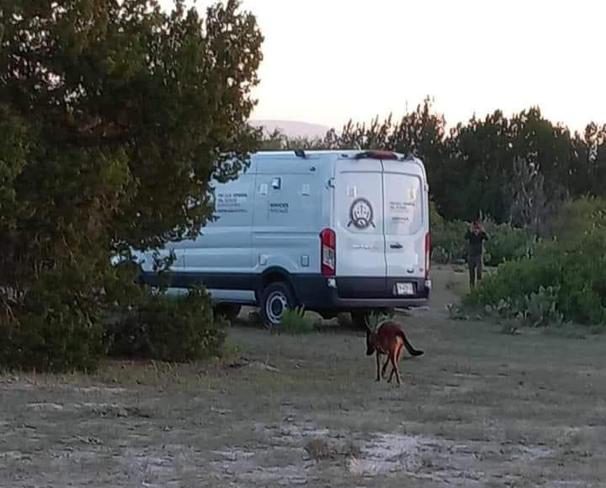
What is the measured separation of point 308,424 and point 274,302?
31.3 feet

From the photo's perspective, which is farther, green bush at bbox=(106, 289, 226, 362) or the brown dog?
green bush at bbox=(106, 289, 226, 362)

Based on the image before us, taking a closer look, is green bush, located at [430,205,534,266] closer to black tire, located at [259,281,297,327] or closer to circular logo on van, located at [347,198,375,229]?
black tire, located at [259,281,297,327]

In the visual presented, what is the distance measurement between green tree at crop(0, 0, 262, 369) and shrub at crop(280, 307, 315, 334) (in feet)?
17.7

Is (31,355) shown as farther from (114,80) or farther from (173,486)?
(173,486)

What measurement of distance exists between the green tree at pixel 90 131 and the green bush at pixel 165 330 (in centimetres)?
87

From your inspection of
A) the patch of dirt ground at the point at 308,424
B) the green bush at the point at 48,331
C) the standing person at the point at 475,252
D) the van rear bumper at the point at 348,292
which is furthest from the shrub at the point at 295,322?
the standing person at the point at 475,252

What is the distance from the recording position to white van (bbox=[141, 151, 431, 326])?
19.4 m

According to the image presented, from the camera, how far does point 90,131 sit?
1362 centimetres

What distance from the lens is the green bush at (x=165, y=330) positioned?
14.9 metres

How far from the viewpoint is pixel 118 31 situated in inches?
527

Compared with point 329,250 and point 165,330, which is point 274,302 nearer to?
point 329,250

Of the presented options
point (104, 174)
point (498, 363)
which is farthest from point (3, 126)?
point (498, 363)

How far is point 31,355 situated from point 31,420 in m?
2.94

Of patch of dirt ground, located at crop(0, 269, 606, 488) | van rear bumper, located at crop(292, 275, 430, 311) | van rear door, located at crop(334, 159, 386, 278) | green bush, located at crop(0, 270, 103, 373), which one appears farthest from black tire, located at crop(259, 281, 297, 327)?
green bush, located at crop(0, 270, 103, 373)
